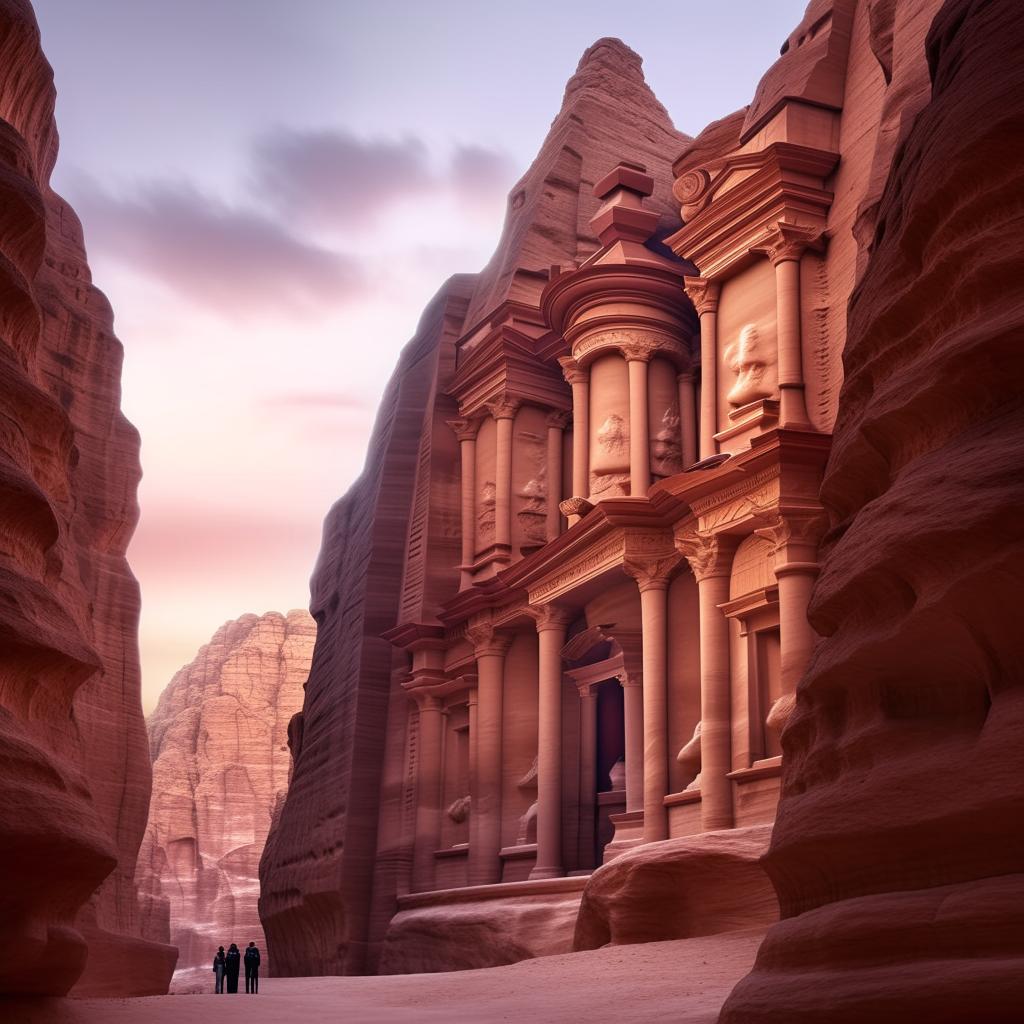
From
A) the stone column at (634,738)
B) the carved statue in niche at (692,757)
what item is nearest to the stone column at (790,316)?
the carved statue in niche at (692,757)

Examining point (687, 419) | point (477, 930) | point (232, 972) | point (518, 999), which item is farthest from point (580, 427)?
point (518, 999)

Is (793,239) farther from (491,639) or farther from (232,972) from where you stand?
(232,972)

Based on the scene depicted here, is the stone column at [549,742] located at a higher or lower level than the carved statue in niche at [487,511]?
lower

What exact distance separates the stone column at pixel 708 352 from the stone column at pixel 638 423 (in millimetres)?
1671

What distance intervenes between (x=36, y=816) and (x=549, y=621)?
18884mm

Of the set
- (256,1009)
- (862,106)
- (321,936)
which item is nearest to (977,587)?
(256,1009)

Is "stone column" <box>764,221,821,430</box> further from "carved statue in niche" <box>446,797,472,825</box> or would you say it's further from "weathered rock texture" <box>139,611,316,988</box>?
"weathered rock texture" <box>139,611,316,988</box>

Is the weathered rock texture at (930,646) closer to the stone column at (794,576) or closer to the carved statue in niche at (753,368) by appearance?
the stone column at (794,576)

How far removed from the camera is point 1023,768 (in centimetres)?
466

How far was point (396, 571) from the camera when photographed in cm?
3128

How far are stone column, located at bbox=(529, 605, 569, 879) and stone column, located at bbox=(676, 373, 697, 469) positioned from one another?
12.4 ft

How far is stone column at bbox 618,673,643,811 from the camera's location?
72.9ft

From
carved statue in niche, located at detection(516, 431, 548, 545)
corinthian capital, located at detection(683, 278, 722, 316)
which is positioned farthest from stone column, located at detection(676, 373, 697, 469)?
carved statue in niche, located at detection(516, 431, 548, 545)

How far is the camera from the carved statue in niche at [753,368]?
2041 cm
